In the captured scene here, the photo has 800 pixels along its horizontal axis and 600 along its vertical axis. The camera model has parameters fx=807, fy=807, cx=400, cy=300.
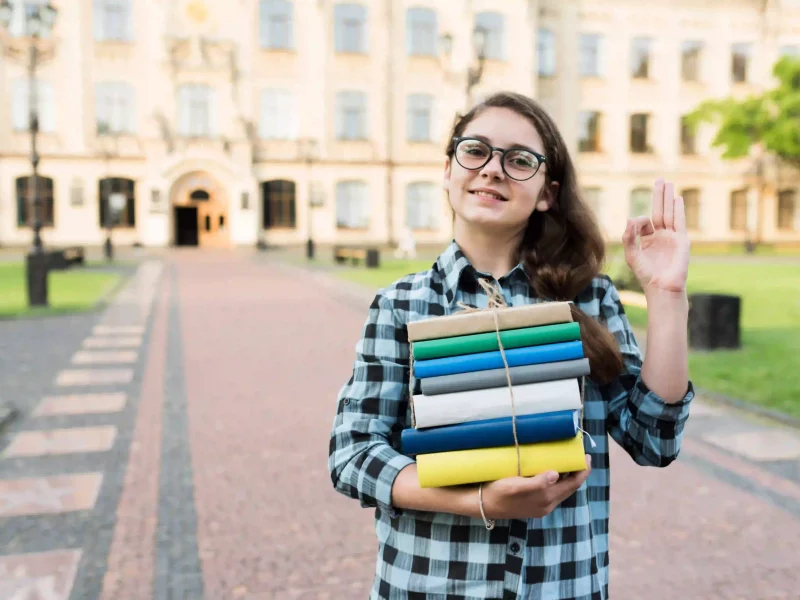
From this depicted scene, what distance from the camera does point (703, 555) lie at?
3938 millimetres

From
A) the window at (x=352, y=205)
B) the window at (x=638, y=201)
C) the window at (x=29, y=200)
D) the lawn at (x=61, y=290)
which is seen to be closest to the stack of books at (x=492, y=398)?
the lawn at (x=61, y=290)

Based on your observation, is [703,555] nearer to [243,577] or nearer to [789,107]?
[243,577]

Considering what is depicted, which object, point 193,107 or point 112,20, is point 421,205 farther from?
point 112,20

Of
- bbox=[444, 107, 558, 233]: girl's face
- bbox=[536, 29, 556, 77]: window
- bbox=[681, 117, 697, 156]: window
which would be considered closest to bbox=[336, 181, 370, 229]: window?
bbox=[536, 29, 556, 77]: window

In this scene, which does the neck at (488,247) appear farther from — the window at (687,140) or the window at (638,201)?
the window at (687,140)

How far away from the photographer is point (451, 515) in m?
1.67

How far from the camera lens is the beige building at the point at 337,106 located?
3525 cm

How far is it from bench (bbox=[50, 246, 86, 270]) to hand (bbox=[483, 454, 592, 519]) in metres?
23.4

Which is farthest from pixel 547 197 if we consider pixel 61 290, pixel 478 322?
pixel 61 290

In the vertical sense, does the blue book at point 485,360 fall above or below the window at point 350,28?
below

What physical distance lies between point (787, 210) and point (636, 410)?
45.9 m

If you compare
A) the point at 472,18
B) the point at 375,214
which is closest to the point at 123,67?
the point at 375,214

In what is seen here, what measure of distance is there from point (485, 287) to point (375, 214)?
122ft

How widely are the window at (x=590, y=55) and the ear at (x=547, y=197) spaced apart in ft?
138
